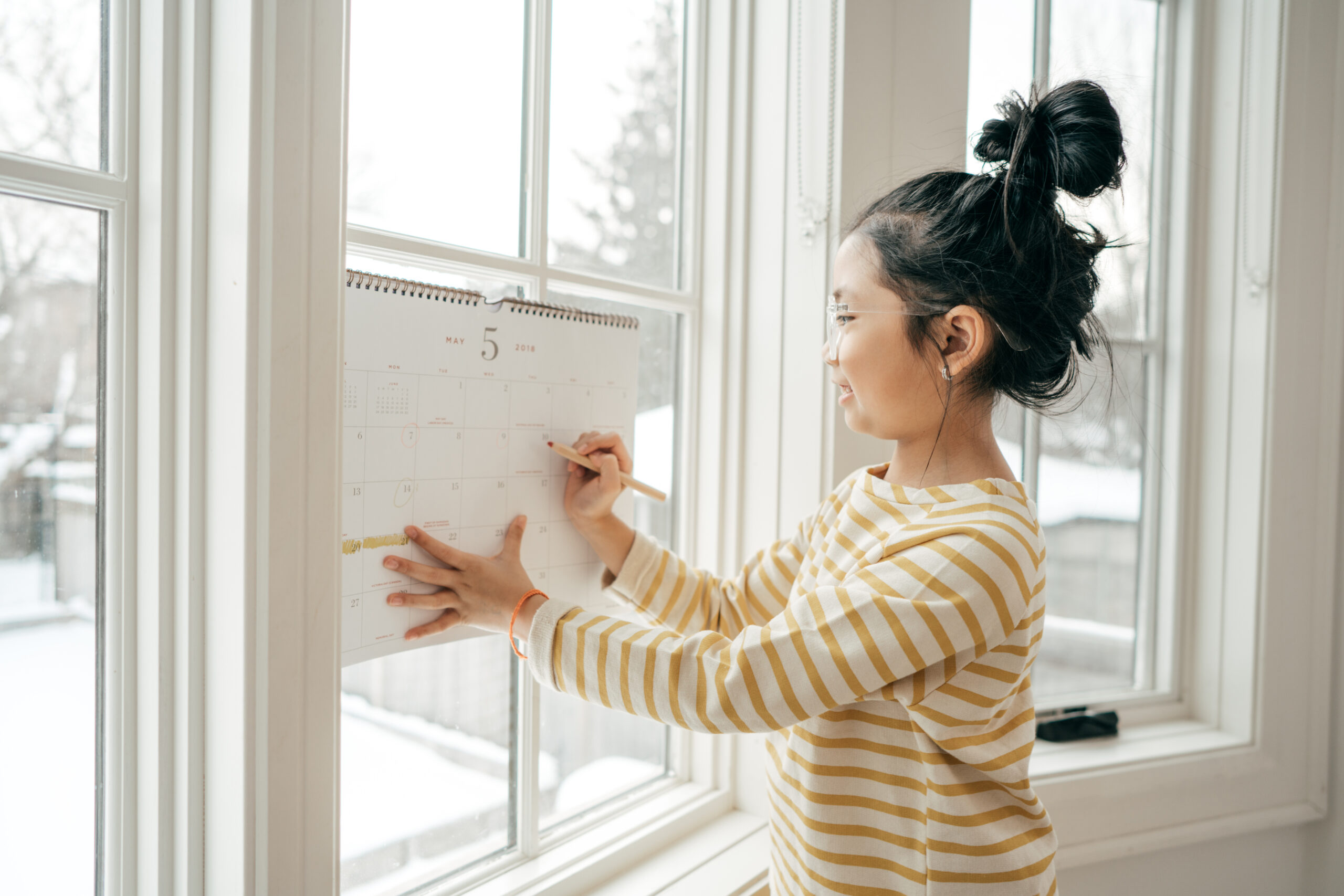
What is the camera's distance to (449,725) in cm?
91

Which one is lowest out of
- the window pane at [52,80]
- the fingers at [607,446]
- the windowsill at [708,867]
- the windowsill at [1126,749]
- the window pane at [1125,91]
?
the windowsill at [708,867]

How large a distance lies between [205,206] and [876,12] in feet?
2.98

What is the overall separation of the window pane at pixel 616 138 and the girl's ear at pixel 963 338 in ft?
1.56

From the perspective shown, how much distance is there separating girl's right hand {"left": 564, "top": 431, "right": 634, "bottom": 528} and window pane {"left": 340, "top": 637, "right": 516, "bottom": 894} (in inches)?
7.8

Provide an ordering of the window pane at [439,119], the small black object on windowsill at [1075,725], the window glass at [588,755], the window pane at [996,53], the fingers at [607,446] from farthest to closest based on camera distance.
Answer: the small black object on windowsill at [1075,725] → the window pane at [996,53] → the window glass at [588,755] → the fingers at [607,446] → the window pane at [439,119]

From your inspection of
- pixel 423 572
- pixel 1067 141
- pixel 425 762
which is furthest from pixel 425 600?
pixel 1067 141

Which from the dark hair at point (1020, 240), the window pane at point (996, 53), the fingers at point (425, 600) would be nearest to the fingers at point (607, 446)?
the fingers at point (425, 600)

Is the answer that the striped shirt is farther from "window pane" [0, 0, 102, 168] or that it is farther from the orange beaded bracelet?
"window pane" [0, 0, 102, 168]

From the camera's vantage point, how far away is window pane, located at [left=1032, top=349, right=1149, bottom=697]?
59.1 inches

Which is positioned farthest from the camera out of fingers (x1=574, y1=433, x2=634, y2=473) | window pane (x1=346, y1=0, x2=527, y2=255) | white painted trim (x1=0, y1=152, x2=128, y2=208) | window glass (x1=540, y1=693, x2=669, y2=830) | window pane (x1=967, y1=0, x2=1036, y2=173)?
window pane (x1=967, y1=0, x2=1036, y2=173)

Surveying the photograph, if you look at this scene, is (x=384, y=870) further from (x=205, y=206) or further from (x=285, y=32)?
(x=285, y=32)

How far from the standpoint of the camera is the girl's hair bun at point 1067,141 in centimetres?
72

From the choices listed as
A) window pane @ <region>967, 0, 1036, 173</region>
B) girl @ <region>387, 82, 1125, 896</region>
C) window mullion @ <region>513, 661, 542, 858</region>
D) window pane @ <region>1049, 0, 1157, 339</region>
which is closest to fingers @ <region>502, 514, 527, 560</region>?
girl @ <region>387, 82, 1125, 896</region>

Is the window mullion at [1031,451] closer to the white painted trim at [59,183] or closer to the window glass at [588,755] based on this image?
the window glass at [588,755]
